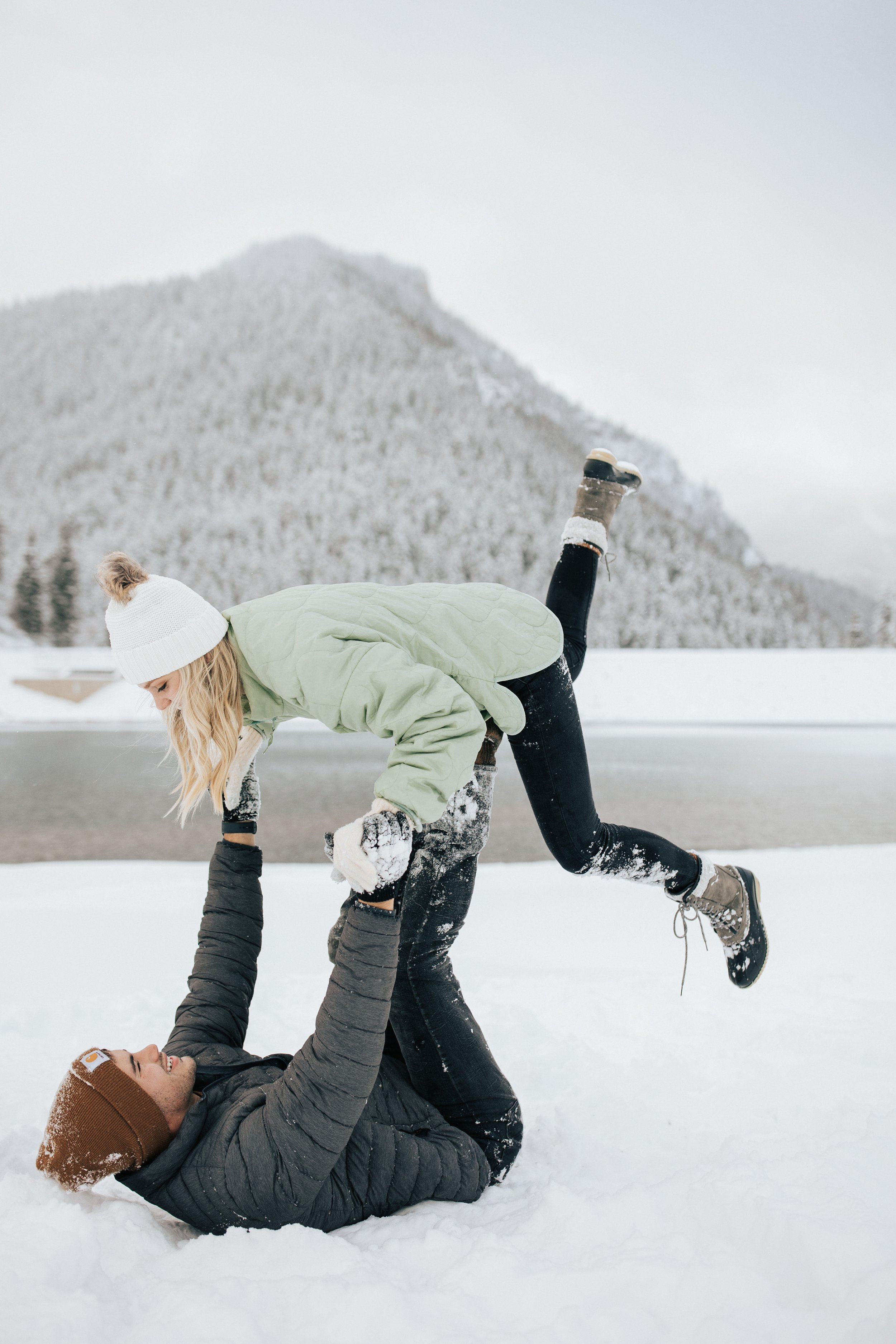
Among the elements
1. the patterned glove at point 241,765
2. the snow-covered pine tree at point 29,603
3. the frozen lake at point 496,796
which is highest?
the patterned glove at point 241,765

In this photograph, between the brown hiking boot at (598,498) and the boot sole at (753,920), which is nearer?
the boot sole at (753,920)

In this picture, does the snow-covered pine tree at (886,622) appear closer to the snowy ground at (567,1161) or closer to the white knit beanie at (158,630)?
the snowy ground at (567,1161)

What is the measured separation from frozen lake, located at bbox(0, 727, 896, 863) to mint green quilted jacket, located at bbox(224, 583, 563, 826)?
1485 mm

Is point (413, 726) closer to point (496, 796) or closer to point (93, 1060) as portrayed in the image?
point (93, 1060)

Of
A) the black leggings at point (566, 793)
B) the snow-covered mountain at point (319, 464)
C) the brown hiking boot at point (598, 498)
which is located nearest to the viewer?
the black leggings at point (566, 793)

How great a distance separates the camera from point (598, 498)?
9.89 feet

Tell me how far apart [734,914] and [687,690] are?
81.9ft

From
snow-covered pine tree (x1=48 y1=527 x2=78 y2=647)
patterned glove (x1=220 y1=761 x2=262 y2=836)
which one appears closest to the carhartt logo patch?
patterned glove (x1=220 y1=761 x2=262 y2=836)

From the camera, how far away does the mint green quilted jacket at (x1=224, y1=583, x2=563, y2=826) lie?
1.61 m

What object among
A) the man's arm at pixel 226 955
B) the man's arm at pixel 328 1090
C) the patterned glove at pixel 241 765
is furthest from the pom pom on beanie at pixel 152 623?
the man's arm at pixel 328 1090

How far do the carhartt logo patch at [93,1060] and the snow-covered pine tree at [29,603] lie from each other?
40695mm

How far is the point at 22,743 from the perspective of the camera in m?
15.7

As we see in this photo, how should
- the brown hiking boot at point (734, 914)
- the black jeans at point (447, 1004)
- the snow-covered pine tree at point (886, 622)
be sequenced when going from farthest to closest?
the snow-covered pine tree at point (886, 622) < the brown hiking boot at point (734, 914) < the black jeans at point (447, 1004)

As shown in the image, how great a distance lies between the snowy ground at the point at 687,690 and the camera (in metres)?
23.0
